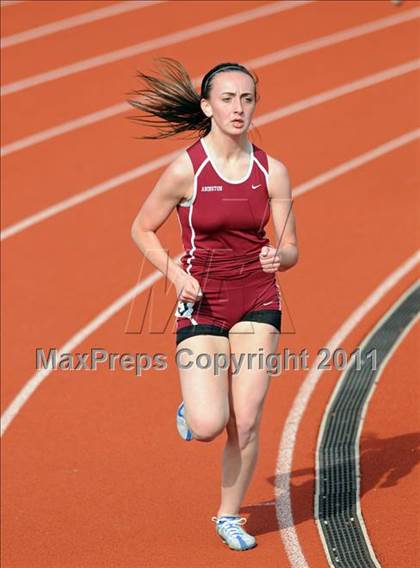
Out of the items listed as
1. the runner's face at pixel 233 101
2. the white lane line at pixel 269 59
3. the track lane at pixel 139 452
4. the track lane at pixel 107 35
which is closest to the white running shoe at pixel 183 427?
the track lane at pixel 139 452

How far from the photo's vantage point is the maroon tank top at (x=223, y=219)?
19.1ft

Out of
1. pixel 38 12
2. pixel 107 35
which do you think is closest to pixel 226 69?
pixel 107 35

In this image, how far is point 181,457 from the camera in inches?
307

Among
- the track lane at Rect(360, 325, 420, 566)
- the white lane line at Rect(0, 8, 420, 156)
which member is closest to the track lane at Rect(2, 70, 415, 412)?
the white lane line at Rect(0, 8, 420, 156)

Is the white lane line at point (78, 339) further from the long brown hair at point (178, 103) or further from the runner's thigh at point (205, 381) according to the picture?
the long brown hair at point (178, 103)

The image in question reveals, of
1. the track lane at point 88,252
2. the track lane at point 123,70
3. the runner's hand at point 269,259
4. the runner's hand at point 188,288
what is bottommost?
the track lane at point 88,252

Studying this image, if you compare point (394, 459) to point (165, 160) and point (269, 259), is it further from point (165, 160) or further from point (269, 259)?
point (165, 160)

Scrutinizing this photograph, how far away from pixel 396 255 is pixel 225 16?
7418mm

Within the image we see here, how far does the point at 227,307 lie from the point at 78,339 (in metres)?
3.94

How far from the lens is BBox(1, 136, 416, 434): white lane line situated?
8.67 metres

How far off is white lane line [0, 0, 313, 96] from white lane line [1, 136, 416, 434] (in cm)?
Result: 562

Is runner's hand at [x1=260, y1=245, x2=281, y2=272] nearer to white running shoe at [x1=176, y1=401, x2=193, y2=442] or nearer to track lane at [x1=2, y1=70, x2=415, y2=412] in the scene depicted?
white running shoe at [x1=176, y1=401, x2=193, y2=442]

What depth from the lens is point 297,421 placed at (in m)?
8.07
